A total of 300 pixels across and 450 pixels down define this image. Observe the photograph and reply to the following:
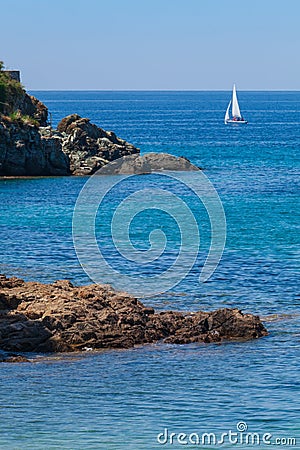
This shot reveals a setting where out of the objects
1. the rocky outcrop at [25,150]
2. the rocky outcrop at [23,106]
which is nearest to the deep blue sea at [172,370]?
the rocky outcrop at [25,150]

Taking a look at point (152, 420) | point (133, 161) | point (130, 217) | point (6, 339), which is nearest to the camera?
point (152, 420)

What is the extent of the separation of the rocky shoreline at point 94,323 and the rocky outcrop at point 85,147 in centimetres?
5366

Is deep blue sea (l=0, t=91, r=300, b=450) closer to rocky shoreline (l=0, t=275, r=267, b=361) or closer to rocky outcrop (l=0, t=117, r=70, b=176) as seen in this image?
rocky shoreline (l=0, t=275, r=267, b=361)

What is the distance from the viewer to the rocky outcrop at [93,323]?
2834cm

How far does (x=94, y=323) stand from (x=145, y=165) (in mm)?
60269

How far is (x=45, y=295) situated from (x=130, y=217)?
98.7 feet

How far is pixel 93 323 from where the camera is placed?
95.3 ft

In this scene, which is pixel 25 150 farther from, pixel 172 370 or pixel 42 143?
pixel 172 370

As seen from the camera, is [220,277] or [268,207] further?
[268,207]

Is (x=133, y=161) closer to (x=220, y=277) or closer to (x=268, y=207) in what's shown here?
(x=268, y=207)

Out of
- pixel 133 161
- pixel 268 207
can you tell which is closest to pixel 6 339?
pixel 268 207

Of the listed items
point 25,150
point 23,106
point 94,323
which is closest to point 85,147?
point 25,150

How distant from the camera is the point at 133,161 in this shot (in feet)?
292

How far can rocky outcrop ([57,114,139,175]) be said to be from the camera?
85.1 meters
